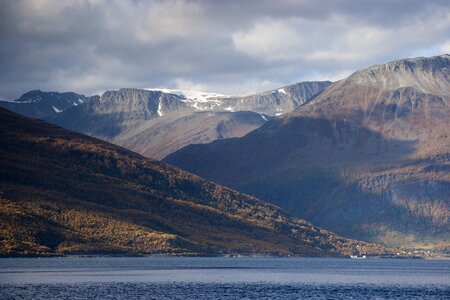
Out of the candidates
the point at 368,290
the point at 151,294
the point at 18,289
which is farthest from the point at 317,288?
the point at 18,289

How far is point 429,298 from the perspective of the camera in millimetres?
169875

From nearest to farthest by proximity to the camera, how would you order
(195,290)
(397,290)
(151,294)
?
(151,294) < (195,290) < (397,290)

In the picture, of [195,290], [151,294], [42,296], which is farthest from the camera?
[195,290]

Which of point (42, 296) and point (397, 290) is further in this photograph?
point (397, 290)

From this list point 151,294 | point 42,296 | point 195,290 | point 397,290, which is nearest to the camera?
point 42,296

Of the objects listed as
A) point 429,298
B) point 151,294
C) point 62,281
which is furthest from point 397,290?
point 62,281

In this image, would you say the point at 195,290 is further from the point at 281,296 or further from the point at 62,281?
the point at 62,281

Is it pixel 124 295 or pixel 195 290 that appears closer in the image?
pixel 124 295

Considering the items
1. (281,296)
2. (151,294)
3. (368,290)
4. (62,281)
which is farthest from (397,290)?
(62,281)

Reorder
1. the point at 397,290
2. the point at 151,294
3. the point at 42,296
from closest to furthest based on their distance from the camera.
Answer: the point at 42,296 < the point at 151,294 < the point at 397,290

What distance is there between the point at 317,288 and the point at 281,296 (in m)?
26.6

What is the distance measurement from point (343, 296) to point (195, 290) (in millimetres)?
27908

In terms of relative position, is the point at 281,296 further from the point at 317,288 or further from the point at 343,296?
the point at 317,288

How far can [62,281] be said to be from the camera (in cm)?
19212
